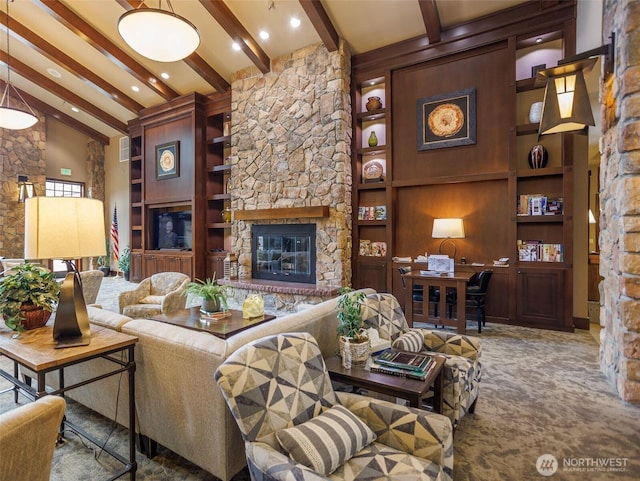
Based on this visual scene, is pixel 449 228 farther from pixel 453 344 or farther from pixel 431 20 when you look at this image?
A: pixel 431 20

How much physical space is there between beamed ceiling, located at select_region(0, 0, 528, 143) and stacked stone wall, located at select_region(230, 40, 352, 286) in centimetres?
35

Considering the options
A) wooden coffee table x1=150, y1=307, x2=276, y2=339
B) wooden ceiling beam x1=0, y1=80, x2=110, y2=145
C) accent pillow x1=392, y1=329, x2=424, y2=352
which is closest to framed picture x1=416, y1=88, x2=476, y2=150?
accent pillow x1=392, y1=329, x2=424, y2=352

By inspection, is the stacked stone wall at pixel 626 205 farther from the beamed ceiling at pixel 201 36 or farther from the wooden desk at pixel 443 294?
the beamed ceiling at pixel 201 36

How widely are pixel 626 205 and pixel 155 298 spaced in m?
4.79

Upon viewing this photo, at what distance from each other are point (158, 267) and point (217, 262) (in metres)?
1.71

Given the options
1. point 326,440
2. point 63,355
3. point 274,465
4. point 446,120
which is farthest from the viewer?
point 446,120

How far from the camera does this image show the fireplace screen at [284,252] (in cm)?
591

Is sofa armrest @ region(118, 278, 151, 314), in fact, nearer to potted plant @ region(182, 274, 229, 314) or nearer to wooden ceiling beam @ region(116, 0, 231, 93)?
potted plant @ region(182, 274, 229, 314)

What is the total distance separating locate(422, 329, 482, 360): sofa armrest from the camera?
98.2 inches

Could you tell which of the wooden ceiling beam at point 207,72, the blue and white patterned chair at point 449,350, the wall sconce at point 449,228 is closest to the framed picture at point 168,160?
the wooden ceiling beam at point 207,72

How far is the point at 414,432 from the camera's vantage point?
148 cm

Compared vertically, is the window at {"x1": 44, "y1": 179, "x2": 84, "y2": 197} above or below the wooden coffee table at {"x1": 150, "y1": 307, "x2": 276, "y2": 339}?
above

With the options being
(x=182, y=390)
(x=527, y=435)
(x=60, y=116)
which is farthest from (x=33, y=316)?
(x=60, y=116)

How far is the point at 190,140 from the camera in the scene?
7.30m
